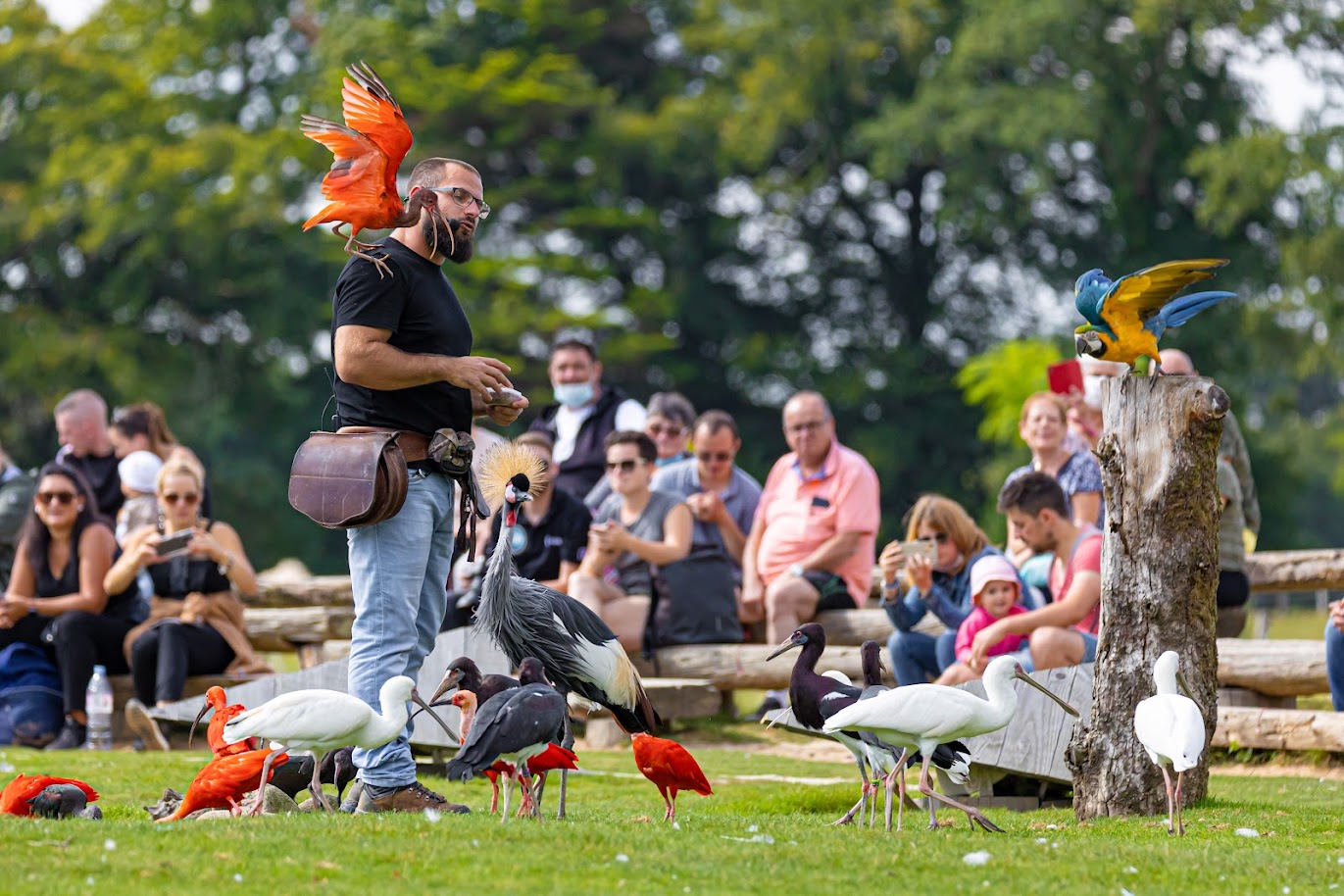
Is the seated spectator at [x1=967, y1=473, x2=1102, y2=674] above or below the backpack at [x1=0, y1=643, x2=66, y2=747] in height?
above

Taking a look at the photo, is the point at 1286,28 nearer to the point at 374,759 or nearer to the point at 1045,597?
the point at 1045,597

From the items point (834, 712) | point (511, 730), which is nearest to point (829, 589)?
point (834, 712)

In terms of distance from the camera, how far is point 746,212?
38.6m

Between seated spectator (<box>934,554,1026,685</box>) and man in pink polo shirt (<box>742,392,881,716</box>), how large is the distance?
2628 mm

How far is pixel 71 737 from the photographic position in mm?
12531

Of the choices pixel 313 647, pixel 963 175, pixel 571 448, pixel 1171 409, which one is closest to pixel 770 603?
pixel 571 448

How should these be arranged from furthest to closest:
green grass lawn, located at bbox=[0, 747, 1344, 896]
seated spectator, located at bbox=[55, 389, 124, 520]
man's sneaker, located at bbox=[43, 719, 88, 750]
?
seated spectator, located at bbox=[55, 389, 124, 520] → man's sneaker, located at bbox=[43, 719, 88, 750] → green grass lawn, located at bbox=[0, 747, 1344, 896]

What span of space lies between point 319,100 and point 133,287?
536cm

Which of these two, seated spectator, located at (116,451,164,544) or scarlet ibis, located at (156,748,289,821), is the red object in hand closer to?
scarlet ibis, located at (156,748,289,821)

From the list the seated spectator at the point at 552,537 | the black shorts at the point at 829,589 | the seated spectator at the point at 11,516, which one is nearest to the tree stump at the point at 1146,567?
the black shorts at the point at 829,589

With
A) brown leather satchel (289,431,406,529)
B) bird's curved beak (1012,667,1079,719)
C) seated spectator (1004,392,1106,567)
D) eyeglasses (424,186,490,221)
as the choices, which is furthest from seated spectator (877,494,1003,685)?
brown leather satchel (289,431,406,529)

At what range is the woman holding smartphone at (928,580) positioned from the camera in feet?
34.8

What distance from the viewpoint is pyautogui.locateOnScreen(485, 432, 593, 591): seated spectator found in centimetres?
1280

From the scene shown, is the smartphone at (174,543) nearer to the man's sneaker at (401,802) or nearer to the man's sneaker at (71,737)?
the man's sneaker at (71,737)
